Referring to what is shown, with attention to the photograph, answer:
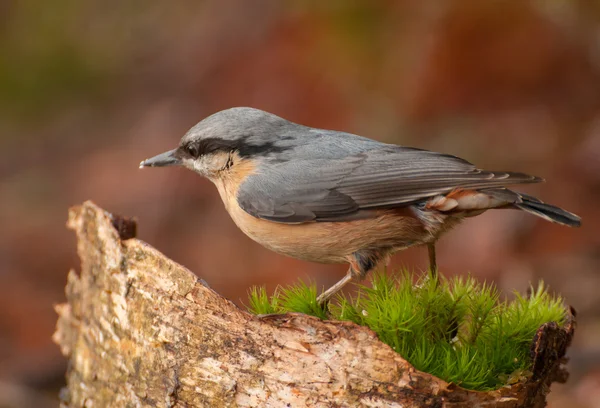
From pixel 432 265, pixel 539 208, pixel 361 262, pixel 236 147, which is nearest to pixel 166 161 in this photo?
pixel 236 147

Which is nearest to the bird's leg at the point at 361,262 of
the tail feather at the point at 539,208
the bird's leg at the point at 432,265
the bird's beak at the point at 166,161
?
the bird's leg at the point at 432,265

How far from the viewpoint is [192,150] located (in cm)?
403

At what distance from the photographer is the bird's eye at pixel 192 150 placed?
400cm

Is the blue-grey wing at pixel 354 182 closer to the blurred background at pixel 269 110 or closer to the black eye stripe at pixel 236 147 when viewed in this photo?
the black eye stripe at pixel 236 147

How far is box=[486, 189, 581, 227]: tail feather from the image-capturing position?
3.34m

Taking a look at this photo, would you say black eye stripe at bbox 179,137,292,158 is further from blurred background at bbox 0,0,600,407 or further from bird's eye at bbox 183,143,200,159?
blurred background at bbox 0,0,600,407

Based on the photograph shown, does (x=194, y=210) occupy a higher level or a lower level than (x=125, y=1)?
lower

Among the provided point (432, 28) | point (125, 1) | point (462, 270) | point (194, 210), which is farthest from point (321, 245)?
point (125, 1)

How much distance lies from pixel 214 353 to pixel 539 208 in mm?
1626

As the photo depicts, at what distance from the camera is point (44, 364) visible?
665 centimetres

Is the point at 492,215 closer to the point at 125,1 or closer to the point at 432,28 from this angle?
the point at 432,28

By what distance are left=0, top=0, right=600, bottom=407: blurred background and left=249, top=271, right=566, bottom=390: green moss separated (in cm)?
199

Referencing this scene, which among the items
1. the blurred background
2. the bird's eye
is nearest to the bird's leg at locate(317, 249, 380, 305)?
the bird's eye

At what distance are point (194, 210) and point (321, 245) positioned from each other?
548 centimetres
